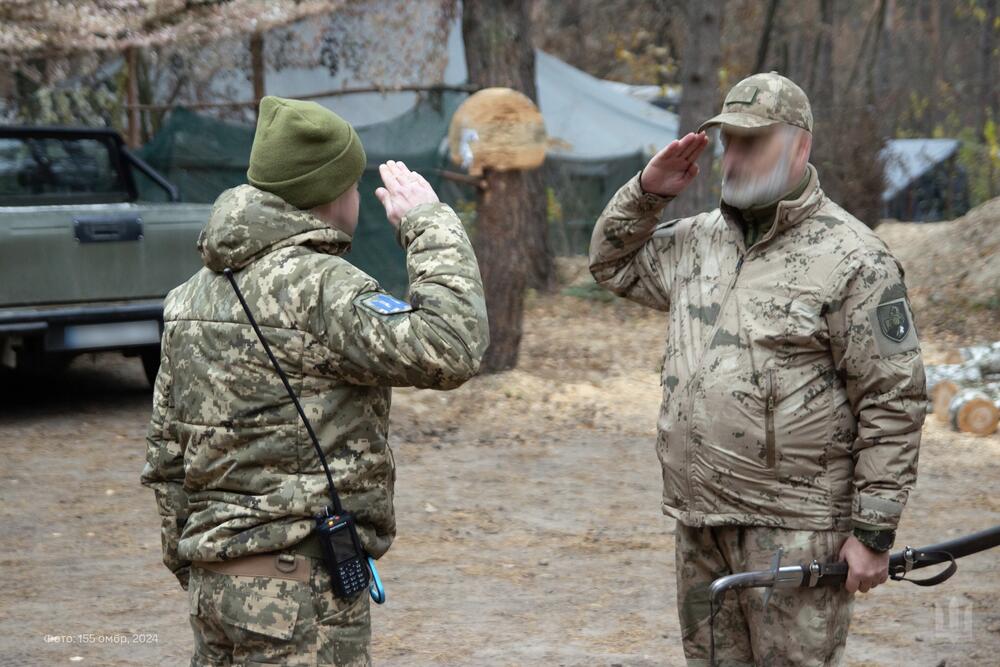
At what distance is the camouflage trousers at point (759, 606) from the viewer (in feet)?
10.00

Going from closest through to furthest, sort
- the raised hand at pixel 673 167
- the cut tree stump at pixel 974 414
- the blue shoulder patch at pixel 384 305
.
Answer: the blue shoulder patch at pixel 384 305, the raised hand at pixel 673 167, the cut tree stump at pixel 974 414

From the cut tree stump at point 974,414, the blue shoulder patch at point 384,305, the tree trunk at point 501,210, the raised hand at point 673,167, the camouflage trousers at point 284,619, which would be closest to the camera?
the blue shoulder patch at point 384,305

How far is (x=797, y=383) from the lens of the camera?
303cm

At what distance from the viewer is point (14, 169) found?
856 centimetres

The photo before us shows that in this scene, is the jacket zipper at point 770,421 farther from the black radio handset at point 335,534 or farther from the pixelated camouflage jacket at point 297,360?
the black radio handset at point 335,534

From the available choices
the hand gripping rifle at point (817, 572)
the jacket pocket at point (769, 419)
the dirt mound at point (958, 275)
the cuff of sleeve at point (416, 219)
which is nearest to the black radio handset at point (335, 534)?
the cuff of sleeve at point (416, 219)

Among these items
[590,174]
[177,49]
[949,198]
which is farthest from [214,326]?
[949,198]

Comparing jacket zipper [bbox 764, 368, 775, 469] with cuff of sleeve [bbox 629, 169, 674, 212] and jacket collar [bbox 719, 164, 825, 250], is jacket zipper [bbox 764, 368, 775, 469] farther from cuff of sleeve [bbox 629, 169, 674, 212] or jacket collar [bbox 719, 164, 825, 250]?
cuff of sleeve [bbox 629, 169, 674, 212]

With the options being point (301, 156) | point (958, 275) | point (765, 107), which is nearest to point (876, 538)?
point (765, 107)

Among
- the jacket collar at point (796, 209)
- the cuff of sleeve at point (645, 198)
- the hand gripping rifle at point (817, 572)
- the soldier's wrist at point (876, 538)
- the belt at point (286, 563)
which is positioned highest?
the jacket collar at point (796, 209)

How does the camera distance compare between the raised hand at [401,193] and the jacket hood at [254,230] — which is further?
the raised hand at [401,193]

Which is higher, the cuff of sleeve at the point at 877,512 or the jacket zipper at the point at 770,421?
the jacket zipper at the point at 770,421

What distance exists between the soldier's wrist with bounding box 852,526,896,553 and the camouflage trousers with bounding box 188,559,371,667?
119cm

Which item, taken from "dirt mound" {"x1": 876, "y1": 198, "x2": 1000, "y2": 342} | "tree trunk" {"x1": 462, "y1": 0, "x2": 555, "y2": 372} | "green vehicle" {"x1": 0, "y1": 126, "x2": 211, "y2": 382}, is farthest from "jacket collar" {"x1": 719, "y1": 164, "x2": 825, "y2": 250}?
"dirt mound" {"x1": 876, "y1": 198, "x2": 1000, "y2": 342}
